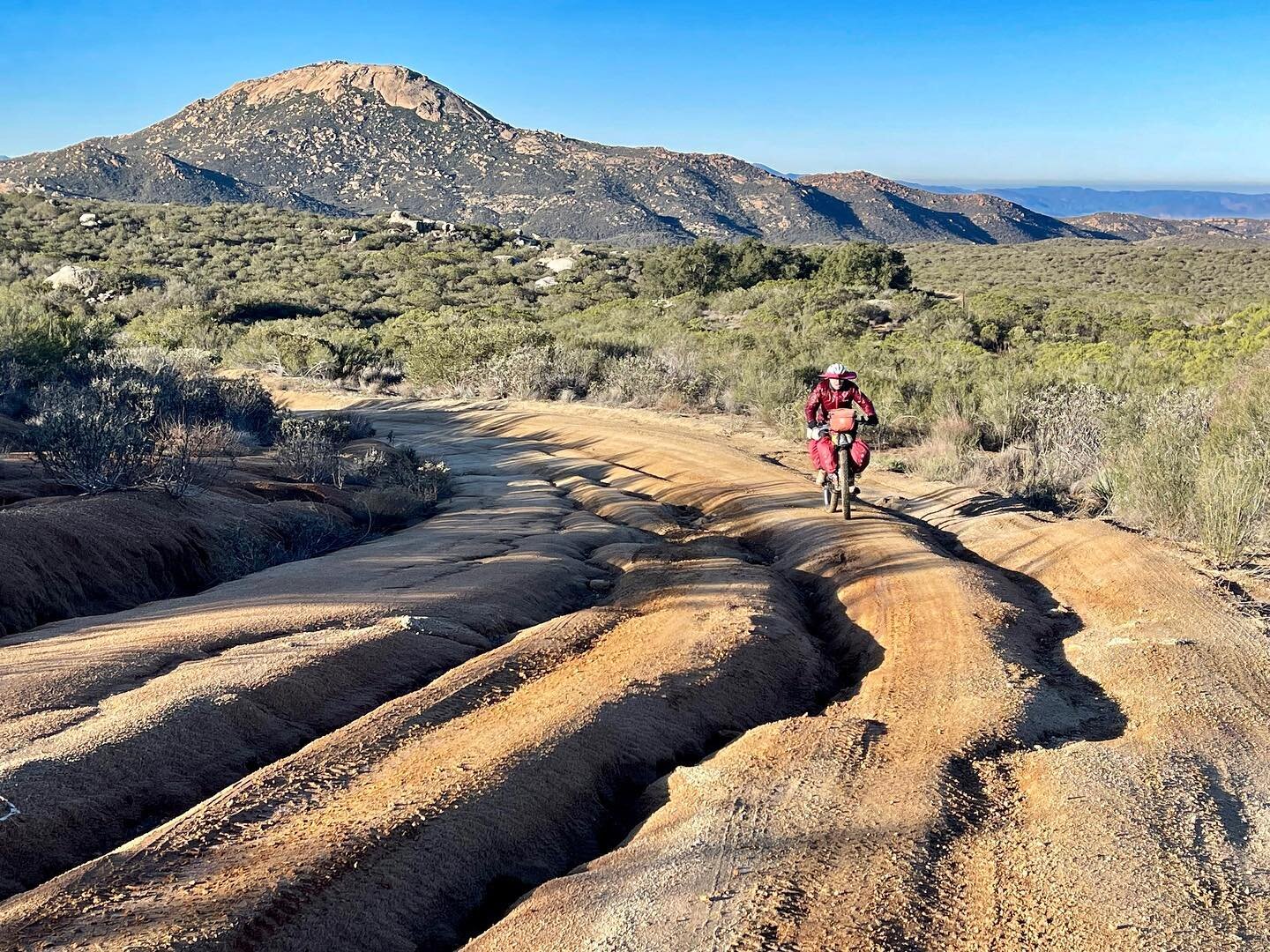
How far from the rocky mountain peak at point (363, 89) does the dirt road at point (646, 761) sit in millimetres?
135474

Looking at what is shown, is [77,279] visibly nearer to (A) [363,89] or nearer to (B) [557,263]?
(B) [557,263]

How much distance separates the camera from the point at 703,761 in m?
5.03

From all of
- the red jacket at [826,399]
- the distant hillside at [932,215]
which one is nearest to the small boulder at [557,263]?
the red jacket at [826,399]

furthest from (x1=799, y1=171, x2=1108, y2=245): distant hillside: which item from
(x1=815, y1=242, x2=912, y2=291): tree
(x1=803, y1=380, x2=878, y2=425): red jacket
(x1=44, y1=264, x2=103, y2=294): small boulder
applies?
(x1=803, y1=380, x2=878, y2=425): red jacket

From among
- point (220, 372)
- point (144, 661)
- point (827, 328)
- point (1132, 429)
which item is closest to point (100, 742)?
point (144, 661)

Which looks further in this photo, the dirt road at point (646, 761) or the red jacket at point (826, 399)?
the red jacket at point (826, 399)

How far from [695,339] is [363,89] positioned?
121694 mm

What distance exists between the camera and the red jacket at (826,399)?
37.6 feet

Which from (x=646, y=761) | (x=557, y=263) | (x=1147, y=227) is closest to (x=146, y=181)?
(x=557, y=263)

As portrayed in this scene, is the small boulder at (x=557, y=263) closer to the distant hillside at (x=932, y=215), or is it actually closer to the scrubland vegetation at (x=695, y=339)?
the scrubland vegetation at (x=695, y=339)

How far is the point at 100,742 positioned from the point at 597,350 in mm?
22011

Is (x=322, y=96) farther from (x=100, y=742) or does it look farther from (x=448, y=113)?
(x=100, y=742)

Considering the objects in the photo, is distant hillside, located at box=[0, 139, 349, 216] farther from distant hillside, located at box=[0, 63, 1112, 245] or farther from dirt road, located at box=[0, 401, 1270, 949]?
dirt road, located at box=[0, 401, 1270, 949]

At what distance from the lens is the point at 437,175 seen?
12056 centimetres
